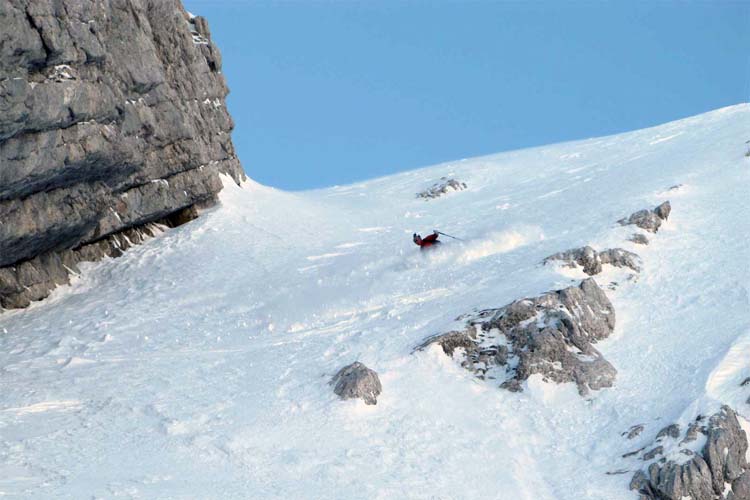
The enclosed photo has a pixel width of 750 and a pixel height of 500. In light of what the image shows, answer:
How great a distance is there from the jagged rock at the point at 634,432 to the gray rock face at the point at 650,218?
1207cm

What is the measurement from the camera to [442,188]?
159 feet

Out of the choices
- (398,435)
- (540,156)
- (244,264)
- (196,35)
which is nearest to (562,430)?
(398,435)

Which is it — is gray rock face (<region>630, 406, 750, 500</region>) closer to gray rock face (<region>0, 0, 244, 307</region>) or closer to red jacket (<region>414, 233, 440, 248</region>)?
red jacket (<region>414, 233, 440, 248</region>)

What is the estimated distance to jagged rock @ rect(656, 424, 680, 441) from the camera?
1930cm

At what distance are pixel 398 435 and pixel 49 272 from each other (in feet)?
58.6

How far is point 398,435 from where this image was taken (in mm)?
20344

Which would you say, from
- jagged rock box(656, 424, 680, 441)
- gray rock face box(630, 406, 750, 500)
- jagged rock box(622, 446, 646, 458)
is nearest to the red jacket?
jagged rock box(622, 446, 646, 458)

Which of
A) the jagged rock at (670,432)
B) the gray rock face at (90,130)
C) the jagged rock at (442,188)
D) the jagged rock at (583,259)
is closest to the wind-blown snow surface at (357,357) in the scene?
the jagged rock at (670,432)

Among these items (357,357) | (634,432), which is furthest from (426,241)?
(634,432)

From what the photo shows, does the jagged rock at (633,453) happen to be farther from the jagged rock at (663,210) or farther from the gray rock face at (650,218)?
the jagged rock at (663,210)

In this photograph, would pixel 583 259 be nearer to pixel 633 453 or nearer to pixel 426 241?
pixel 426 241

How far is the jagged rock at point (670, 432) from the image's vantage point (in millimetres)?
19297

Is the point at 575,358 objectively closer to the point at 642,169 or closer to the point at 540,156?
the point at 642,169

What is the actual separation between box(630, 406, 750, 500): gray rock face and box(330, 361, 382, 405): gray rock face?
6.63m
